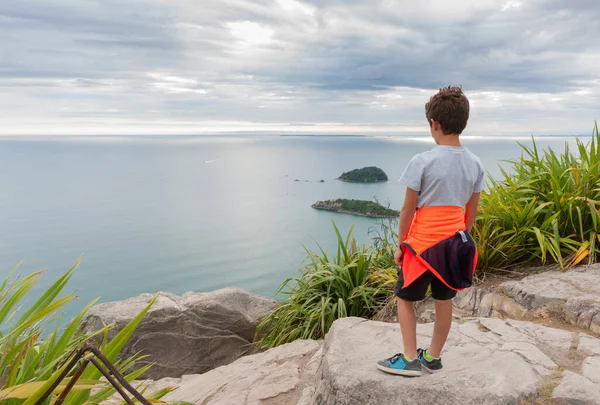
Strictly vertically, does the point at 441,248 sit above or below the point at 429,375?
above

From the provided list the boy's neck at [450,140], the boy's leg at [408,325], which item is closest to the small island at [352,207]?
the boy's leg at [408,325]

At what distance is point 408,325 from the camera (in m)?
2.74

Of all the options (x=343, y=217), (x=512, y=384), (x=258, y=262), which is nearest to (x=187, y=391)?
(x=512, y=384)

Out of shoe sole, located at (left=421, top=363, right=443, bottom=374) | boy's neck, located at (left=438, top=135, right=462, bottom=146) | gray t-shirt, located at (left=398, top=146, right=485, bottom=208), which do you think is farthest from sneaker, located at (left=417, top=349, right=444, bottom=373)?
boy's neck, located at (left=438, top=135, right=462, bottom=146)

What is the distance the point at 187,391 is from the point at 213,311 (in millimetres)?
2498

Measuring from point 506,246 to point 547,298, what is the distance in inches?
44.1

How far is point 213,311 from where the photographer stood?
6.86 metres

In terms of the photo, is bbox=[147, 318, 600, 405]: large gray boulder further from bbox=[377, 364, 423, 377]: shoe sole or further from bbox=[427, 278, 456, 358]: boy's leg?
bbox=[427, 278, 456, 358]: boy's leg

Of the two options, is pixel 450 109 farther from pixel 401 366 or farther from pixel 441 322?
pixel 401 366

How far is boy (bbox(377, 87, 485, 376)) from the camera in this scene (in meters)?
2.55

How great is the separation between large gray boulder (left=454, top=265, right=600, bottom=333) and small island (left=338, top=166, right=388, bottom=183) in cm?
6535

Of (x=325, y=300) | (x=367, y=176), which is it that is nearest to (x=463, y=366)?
(x=325, y=300)

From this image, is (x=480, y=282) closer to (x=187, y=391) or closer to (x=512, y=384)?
(x=512, y=384)

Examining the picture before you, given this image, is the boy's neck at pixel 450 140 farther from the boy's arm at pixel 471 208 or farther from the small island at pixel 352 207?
the small island at pixel 352 207
